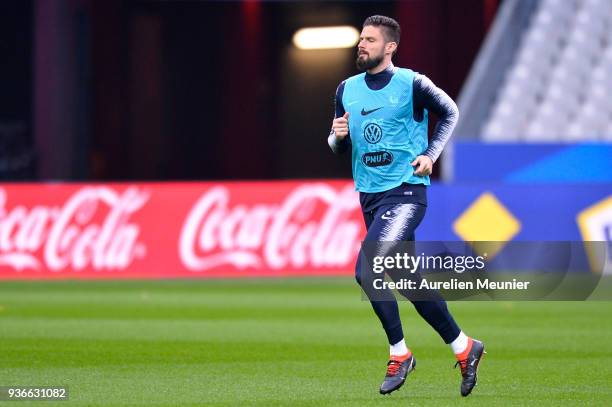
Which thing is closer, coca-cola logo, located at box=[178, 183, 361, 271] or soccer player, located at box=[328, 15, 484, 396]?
soccer player, located at box=[328, 15, 484, 396]

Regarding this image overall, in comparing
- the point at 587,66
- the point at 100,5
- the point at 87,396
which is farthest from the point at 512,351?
the point at 100,5

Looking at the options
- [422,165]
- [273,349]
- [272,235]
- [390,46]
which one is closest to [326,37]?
[272,235]

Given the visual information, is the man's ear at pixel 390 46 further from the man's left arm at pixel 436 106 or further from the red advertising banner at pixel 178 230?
the red advertising banner at pixel 178 230

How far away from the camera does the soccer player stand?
757 centimetres

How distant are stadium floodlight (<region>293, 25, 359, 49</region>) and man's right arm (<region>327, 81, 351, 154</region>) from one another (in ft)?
81.0

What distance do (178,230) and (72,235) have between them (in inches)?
57.8

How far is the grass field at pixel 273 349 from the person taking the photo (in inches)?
303

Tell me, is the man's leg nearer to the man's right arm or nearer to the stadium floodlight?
the man's right arm

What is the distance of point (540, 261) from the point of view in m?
17.4

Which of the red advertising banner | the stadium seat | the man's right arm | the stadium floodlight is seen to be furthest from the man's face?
the stadium floodlight

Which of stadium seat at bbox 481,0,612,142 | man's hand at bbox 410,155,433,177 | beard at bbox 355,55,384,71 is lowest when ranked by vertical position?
stadium seat at bbox 481,0,612,142

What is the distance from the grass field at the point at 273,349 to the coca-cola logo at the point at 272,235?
2.16 meters

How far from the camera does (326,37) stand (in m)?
33.0

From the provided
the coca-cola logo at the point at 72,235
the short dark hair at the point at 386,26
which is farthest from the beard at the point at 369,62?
the coca-cola logo at the point at 72,235
